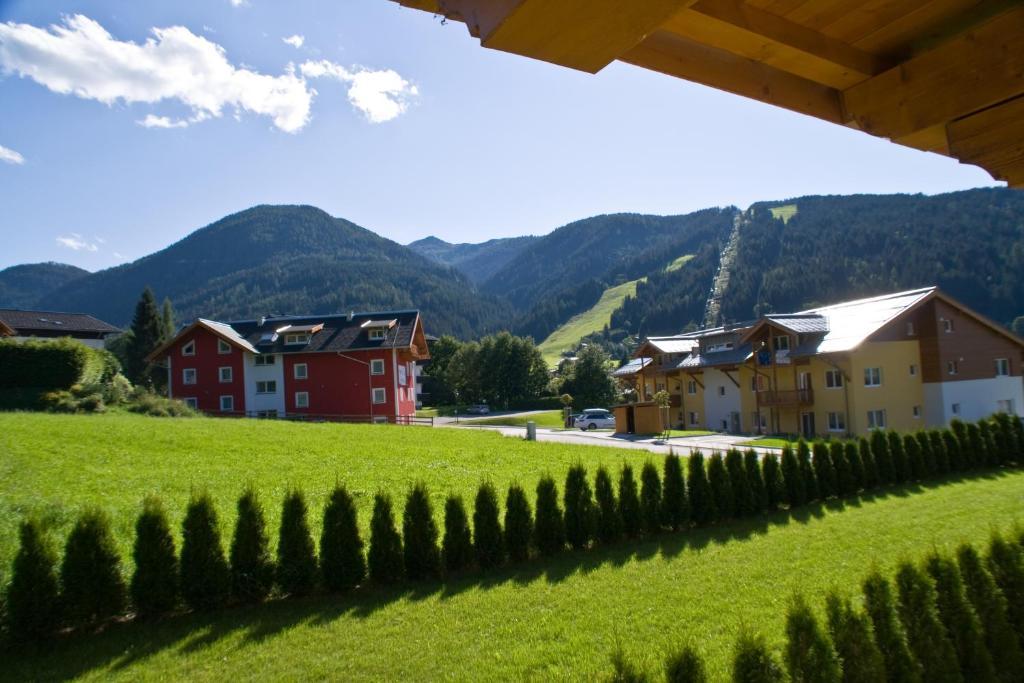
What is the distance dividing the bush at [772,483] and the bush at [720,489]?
126 cm

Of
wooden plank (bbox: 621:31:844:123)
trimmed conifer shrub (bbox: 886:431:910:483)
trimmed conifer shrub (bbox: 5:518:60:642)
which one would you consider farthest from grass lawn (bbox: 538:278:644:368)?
wooden plank (bbox: 621:31:844:123)

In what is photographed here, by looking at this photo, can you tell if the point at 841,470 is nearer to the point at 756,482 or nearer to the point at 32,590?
the point at 756,482

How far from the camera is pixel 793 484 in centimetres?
1316

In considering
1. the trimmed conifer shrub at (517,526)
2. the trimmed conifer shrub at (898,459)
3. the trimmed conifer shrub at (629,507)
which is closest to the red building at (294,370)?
the trimmed conifer shrub at (898,459)

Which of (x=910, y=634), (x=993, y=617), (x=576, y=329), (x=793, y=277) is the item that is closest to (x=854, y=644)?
(x=910, y=634)

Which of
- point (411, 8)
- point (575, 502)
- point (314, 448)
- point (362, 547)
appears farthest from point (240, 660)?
point (314, 448)

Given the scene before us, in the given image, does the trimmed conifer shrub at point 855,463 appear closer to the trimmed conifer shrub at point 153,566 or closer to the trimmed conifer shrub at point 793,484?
the trimmed conifer shrub at point 793,484

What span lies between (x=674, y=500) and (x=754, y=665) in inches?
334

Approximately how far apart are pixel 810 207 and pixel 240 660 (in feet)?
717

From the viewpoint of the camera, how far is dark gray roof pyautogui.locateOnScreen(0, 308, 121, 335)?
59875 millimetres

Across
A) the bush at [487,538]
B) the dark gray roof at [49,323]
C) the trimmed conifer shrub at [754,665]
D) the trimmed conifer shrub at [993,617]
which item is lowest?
the bush at [487,538]

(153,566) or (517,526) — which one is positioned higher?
(153,566)

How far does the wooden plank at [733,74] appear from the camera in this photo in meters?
2.66

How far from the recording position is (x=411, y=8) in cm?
202
